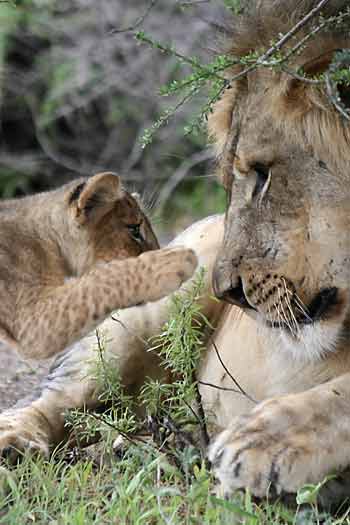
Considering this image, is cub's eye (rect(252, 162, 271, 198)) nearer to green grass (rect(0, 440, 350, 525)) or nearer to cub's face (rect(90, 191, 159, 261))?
green grass (rect(0, 440, 350, 525))

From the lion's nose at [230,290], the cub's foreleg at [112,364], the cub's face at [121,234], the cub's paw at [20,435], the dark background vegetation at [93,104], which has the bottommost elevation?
the cub's paw at [20,435]

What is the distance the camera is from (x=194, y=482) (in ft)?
7.98

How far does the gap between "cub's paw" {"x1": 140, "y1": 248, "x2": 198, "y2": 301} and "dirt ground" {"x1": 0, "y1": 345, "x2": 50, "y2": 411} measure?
83 cm

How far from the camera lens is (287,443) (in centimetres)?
242

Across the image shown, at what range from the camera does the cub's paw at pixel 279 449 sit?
2377mm

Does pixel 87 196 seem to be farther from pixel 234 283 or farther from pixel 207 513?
pixel 207 513

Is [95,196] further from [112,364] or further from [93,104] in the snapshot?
[93,104]

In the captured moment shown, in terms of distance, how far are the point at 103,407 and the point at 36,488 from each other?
666 millimetres

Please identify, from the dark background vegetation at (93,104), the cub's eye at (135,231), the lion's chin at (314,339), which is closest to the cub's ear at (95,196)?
the cub's eye at (135,231)

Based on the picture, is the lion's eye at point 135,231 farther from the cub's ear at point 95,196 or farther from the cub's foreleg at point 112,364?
the cub's foreleg at point 112,364

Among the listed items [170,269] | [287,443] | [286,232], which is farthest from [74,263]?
[287,443]

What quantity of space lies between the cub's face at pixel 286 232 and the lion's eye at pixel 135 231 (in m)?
0.94

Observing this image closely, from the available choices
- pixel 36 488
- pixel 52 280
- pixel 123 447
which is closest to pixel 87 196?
pixel 52 280

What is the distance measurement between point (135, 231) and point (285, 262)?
45.8 inches
